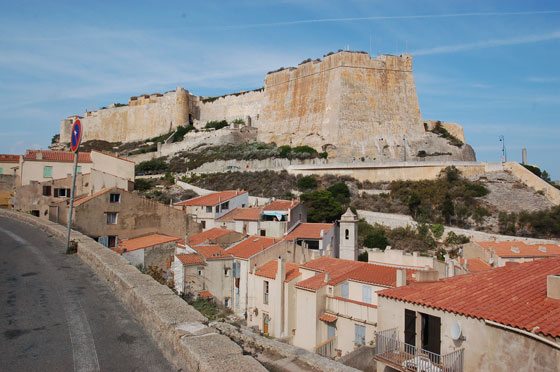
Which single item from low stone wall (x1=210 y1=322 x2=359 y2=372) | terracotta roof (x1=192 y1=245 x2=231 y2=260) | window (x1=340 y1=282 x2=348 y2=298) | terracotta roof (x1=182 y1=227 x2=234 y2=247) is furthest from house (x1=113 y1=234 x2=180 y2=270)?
low stone wall (x1=210 y1=322 x2=359 y2=372)

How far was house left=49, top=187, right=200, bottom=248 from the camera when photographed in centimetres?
1742

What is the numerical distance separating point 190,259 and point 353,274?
729cm

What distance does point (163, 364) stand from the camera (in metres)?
4.08

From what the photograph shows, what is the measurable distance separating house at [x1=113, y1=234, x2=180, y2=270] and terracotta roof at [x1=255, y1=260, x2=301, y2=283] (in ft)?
13.9

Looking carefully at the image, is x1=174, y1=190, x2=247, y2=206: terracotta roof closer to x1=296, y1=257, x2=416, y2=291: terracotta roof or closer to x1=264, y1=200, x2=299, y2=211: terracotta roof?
x1=264, y1=200, x2=299, y2=211: terracotta roof

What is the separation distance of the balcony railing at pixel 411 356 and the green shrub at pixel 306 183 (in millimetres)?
33486

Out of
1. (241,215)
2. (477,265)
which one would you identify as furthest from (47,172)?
(477,265)

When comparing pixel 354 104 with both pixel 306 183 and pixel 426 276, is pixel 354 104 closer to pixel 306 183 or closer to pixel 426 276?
pixel 306 183

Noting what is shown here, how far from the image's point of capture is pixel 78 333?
15.5 feet

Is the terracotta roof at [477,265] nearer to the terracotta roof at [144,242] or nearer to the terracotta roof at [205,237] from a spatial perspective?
the terracotta roof at [205,237]

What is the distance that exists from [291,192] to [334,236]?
15853 millimetres

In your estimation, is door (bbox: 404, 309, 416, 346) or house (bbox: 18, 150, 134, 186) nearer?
door (bbox: 404, 309, 416, 346)

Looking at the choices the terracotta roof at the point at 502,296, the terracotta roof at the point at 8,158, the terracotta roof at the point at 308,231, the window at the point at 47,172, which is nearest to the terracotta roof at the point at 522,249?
the terracotta roof at the point at 308,231

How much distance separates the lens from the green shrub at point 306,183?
144 feet
